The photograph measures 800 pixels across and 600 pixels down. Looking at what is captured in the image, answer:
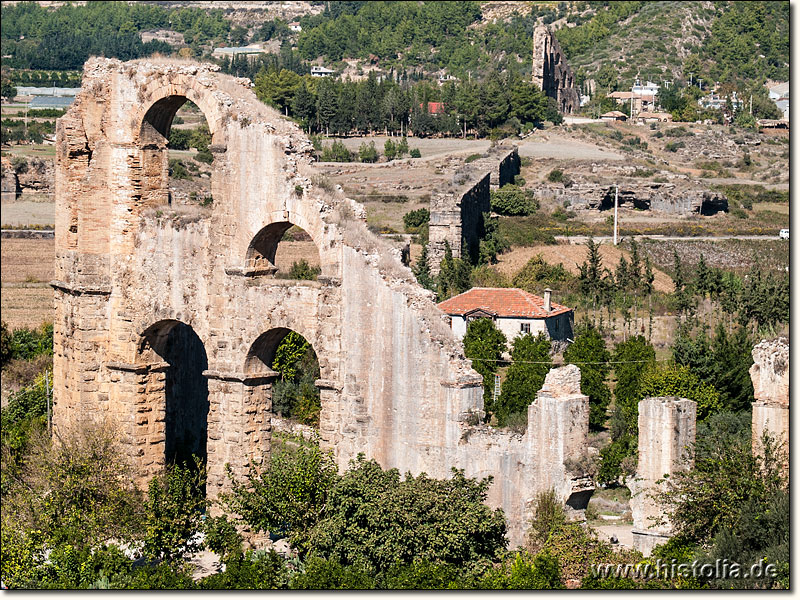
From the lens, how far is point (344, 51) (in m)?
89.2

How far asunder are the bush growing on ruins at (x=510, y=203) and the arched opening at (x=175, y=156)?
33.1 ft

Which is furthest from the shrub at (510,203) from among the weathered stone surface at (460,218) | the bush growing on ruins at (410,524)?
the bush growing on ruins at (410,524)

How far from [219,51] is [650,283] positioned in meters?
39.8

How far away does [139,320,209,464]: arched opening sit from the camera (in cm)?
2994

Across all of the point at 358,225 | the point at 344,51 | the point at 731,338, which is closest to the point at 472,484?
the point at 358,225

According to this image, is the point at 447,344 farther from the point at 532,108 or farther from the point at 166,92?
the point at 532,108

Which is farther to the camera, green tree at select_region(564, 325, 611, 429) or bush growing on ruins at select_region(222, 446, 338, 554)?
green tree at select_region(564, 325, 611, 429)

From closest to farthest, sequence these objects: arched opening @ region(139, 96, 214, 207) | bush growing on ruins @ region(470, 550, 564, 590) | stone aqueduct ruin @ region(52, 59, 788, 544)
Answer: bush growing on ruins @ region(470, 550, 564, 590) → stone aqueduct ruin @ region(52, 59, 788, 544) → arched opening @ region(139, 96, 214, 207)

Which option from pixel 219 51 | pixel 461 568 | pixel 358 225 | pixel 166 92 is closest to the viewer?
pixel 461 568

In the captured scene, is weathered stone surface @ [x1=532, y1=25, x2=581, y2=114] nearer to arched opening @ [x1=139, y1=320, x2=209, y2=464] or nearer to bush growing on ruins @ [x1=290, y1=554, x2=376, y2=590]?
arched opening @ [x1=139, y1=320, x2=209, y2=464]

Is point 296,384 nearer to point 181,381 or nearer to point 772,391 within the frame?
point 181,381

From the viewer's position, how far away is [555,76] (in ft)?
247

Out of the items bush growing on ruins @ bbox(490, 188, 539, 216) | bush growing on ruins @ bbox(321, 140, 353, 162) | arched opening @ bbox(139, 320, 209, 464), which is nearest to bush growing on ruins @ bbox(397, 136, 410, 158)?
bush growing on ruins @ bbox(321, 140, 353, 162)

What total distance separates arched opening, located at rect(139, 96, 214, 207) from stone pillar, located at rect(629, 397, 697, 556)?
9.57 metres
